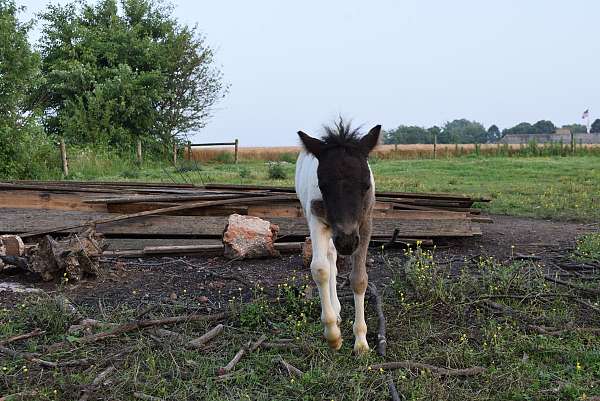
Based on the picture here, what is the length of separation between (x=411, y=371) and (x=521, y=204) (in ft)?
31.5

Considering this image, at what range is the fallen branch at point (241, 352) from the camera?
15.0ft

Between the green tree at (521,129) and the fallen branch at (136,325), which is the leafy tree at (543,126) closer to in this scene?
the green tree at (521,129)

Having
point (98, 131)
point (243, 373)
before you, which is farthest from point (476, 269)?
point (98, 131)

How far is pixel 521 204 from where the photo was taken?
43.2 ft

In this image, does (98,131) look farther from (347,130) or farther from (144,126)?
(347,130)

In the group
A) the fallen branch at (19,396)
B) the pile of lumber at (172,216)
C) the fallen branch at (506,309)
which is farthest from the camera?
the pile of lumber at (172,216)

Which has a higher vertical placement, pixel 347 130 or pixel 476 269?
pixel 347 130

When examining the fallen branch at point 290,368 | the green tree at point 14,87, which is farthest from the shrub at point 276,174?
the fallen branch at point 290,368

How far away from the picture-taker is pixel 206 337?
5.14m

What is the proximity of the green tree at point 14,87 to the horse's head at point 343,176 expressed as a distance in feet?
57.0

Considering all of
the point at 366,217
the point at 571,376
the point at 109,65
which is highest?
the point at 109,65

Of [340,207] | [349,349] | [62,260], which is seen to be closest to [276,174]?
[62,260]

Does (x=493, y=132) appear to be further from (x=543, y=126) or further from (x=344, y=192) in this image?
(x=344, y=192)

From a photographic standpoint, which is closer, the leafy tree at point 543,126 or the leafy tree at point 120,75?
the leafy tree at point 120,75
